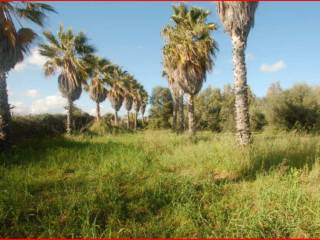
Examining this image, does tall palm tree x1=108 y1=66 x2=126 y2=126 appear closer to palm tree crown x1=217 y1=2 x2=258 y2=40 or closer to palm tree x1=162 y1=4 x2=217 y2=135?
palm tree x1=162 y1=4 x2=217 y2=135

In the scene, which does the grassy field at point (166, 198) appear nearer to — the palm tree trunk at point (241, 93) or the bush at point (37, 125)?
the palm tree trunk at point (241, 93)

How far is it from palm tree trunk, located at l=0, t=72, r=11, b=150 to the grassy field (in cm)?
429

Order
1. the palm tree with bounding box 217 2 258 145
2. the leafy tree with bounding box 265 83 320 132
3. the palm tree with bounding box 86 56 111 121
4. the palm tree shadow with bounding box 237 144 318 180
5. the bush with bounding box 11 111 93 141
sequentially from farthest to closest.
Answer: the palm tree with bounding box 86 56 111 121 → the leafy tree with bounding box 265 83 320 132 → the bush with bounding box 11 111 93 141 → the palm tree with bounding box 217 2 258 145 → the palm tree shadow with bounding box 237 144 318 180

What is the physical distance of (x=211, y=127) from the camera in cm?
3856

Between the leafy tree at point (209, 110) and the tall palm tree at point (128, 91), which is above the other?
the tall palm tree at point (128, 91)

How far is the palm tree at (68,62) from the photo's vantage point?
21.7m

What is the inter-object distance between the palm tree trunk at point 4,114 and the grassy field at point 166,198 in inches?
169

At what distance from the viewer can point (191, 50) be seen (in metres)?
18.8

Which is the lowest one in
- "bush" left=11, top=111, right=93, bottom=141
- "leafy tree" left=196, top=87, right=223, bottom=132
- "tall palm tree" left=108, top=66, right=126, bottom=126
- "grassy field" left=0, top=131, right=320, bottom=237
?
"grassy field" left=0, top=131, right=320, bottom=237

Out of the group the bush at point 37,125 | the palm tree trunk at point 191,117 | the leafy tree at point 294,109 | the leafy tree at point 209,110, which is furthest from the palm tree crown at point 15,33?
the leafy tree at point 209,110

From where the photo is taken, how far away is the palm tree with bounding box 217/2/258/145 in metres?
11.0

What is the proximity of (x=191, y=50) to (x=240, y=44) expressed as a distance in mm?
7666

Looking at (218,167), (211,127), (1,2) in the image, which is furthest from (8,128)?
(211,127)

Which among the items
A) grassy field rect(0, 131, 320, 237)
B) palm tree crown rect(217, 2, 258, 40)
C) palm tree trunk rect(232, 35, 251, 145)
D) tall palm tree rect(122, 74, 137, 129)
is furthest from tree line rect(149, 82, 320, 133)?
tall palm tree rect(122, 74, 137, 129)
